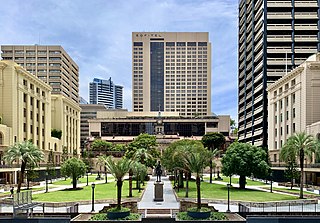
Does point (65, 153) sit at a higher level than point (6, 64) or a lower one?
lower

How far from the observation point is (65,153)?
10850 centimetres

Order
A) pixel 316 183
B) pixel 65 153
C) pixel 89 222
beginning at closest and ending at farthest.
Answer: pixel 89 222 < pixel 316 183 < pixel 65 153

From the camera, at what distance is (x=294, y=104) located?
258 feet

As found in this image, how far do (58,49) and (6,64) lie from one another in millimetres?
78892

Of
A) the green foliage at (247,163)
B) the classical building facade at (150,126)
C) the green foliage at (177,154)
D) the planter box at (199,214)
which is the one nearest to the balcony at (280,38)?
the green foliage at (177,154)

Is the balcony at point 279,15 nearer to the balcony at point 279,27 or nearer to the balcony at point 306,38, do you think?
the balcony at point 279,27

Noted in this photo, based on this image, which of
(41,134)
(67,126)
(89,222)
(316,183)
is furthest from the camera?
(67,126)

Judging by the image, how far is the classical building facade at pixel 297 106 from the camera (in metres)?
71.8

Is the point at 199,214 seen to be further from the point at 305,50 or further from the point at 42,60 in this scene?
the point at 42,60

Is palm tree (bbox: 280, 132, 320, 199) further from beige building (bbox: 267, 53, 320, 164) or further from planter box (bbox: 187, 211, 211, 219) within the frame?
planter box (bbox: 187, 211, 211, 219)

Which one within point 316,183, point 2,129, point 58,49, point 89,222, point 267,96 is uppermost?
point 58,49

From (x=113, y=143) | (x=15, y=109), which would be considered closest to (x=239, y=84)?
(x=113, y=143)

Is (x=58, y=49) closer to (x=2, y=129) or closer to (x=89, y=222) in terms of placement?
(x=2, y=129)

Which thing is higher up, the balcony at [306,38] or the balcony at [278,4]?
the balcony at [278,4]
